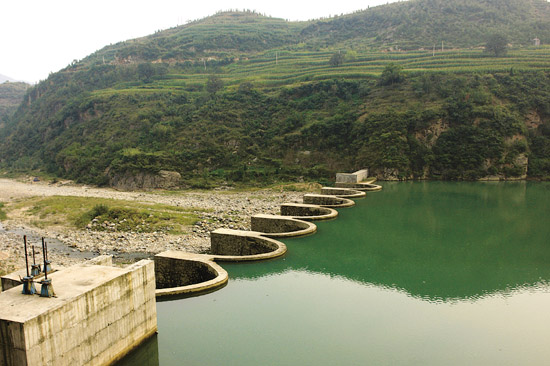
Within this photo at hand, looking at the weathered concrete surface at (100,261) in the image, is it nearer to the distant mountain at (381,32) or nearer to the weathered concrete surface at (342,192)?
the weathered concrete surface at (342,192)

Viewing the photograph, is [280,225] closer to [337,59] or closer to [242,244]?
[242,244]

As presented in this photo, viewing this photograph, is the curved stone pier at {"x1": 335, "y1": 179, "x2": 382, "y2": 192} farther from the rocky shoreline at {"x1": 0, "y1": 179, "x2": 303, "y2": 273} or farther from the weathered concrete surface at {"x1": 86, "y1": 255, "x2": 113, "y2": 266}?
the weathered concrete surface at {"x1": 86, "y1": 255, "x2": 113, "y2": 266}

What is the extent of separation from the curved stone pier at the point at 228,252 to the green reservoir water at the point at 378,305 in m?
0.48

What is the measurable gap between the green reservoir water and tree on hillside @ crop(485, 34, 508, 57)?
43638mm

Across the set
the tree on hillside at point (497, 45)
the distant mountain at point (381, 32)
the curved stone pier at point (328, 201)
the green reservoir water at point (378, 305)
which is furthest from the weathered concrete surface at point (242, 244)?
the distant mountain at point (381, 32)

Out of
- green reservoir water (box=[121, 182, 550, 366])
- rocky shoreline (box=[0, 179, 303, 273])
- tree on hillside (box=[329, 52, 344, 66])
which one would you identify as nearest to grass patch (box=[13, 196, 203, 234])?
rocky shoreline (box=[0, 179, 303, 273])

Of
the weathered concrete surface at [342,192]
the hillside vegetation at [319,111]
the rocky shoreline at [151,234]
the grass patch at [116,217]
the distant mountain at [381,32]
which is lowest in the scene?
the rocky shoreline at [151,234]

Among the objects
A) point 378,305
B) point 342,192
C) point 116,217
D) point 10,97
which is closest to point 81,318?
point 378,305

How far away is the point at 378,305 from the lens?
41.0 feet

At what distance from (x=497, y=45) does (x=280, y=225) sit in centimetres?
5181

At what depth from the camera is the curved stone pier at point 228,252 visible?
1417 cm

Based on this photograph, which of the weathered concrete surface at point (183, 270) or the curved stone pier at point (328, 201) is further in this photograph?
the curved stone pier at point (328, 201)

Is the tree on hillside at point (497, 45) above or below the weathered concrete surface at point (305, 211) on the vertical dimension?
above

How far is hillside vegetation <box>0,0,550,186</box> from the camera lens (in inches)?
1560
